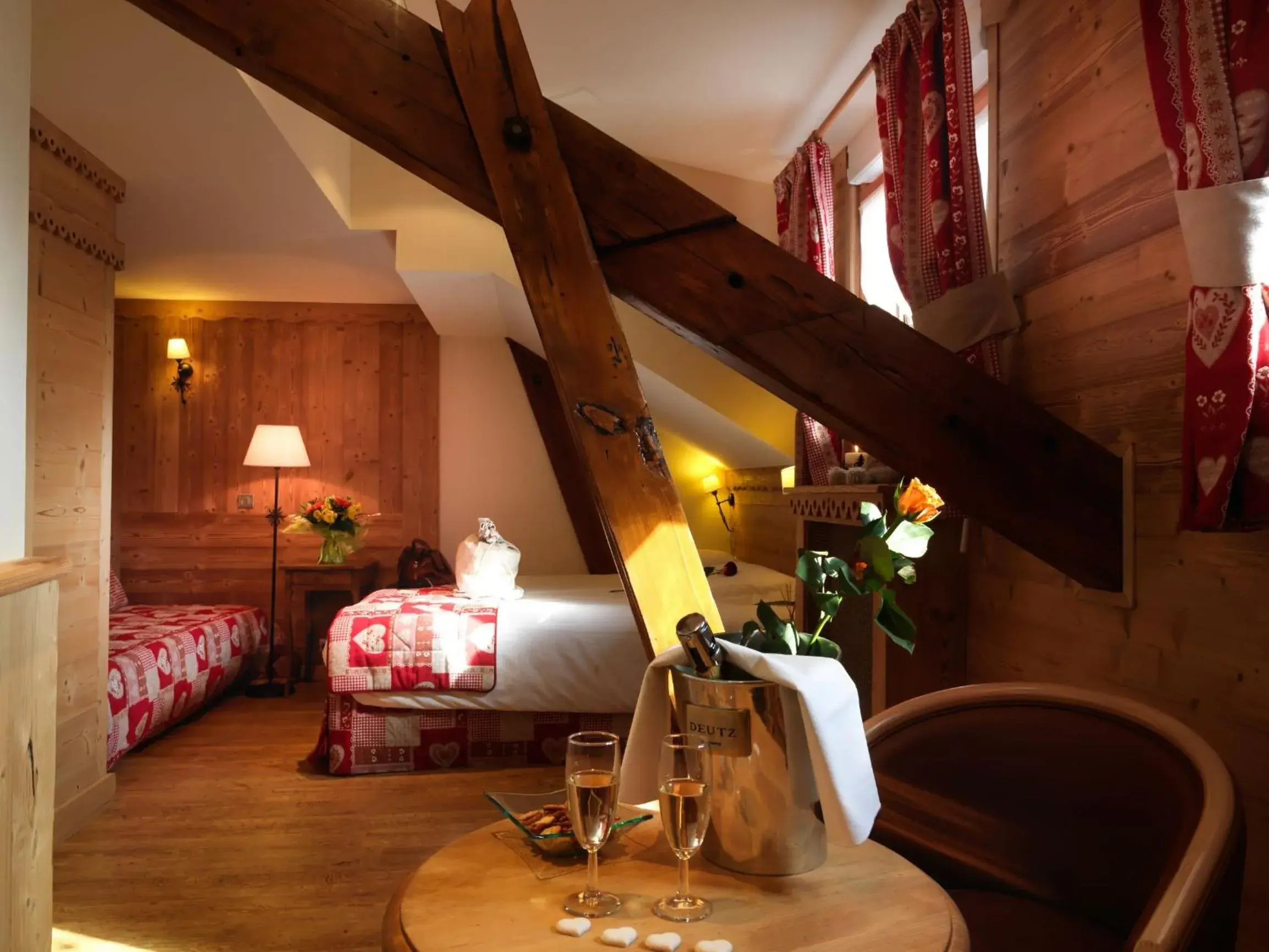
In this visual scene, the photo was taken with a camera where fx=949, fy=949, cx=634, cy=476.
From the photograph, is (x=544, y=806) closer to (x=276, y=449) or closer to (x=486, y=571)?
(x=486, y=571)

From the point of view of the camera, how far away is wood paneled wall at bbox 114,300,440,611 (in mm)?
5613

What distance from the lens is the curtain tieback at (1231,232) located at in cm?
141

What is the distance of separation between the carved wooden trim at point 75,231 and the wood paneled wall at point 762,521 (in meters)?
2.88

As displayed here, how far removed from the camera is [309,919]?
238 centimetres

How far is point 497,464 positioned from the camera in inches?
231

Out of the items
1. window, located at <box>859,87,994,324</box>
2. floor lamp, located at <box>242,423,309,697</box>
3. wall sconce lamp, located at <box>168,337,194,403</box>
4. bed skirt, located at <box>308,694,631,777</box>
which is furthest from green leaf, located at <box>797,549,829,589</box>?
wall sconce lamp, located at <box>168,337,194,403</box>

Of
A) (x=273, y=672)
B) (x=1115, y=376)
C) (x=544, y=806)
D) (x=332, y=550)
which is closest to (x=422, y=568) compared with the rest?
(x=332, y=550)

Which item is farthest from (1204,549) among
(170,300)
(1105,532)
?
(170,300)

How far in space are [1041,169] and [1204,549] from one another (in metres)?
0.96

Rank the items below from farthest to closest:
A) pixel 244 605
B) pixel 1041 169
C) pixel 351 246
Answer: pixel 244 605
pixel 351 246
pixel 1041 169

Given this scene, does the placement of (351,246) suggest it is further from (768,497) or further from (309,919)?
(309,919)

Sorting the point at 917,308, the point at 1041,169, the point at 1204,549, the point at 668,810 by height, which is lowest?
the point at 668,810

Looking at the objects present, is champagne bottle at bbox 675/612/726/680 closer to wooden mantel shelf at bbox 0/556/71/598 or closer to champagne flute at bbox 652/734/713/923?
champagne flute at bbox 652/734/713/923

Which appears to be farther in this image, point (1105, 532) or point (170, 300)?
point (170, 300)
